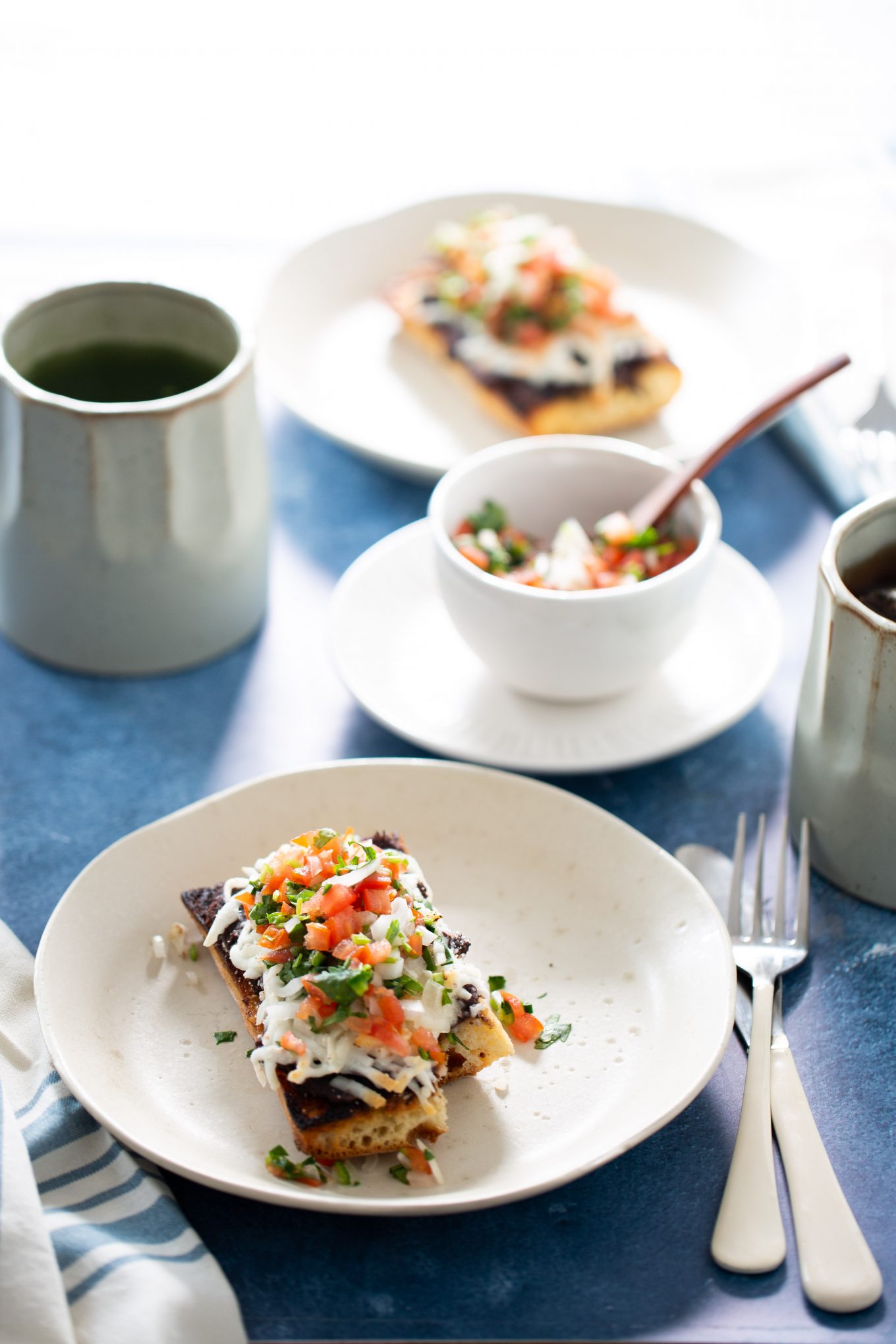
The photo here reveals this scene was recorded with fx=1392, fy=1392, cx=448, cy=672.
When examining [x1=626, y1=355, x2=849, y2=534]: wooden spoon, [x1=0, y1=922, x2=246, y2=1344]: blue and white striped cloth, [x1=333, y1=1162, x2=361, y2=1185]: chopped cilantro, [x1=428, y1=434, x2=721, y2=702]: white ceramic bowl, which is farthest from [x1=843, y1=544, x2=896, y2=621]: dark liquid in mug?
[x1=0, y1=922, x2=246, y2=1344]: blue and white striped cloth

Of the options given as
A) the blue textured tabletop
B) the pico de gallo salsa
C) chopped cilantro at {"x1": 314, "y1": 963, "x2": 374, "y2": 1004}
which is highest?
the pico de gallo salsa

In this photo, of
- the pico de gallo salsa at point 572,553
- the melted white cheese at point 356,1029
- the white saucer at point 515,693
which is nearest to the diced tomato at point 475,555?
the pico de gallo salsa at point 572,553

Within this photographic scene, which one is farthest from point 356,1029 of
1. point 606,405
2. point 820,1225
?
point 606,405

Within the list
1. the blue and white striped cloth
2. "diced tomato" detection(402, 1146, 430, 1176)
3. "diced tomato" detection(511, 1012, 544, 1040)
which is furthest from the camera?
"diced tomato" detection(511, 1012, 544, 1040)

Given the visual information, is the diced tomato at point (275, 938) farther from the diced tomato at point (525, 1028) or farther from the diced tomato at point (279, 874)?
the diced tomato at point (525, 1028)

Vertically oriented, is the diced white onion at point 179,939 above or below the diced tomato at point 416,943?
below

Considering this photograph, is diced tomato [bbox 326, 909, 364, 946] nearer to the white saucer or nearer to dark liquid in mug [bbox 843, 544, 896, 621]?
the white saucer

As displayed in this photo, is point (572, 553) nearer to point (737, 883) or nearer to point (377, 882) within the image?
point (737, 883)
